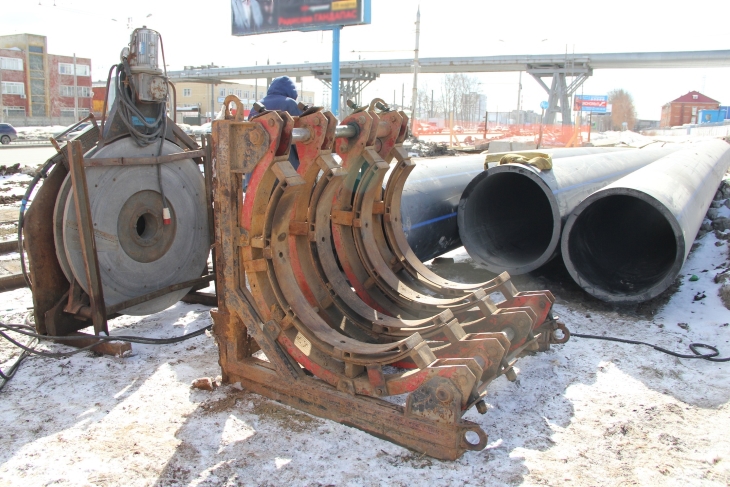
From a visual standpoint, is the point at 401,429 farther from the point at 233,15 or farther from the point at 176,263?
the point at 233,15

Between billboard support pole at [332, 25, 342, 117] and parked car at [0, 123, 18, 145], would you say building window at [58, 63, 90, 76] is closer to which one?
parked car at [0, 123, 18, 145]

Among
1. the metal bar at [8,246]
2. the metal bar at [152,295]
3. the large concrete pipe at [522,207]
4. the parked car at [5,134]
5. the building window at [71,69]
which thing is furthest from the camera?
the building window at [71,69]

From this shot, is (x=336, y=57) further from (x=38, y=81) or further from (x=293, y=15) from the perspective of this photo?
(x=38, y=81)

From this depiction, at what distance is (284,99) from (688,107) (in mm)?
77097

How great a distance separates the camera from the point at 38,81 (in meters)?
52.1

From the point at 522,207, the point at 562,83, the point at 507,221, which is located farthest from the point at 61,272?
the point at 562,83

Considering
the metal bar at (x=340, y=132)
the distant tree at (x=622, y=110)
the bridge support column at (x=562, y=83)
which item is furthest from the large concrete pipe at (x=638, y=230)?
the distant tree at (x=622, y=110)

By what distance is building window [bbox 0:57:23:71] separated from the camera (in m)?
49.5

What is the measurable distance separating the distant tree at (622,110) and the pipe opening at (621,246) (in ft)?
236

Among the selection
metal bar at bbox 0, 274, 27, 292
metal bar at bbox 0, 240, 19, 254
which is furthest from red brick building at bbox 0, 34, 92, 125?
metal bar at bbox 0, 274, 27, 292

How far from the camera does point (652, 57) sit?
28.0m

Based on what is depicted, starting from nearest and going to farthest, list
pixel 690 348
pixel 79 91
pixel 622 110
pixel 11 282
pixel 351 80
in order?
pixel 690 348 < pixel 11 282 < pixel 351 80 < pixel 79 91 < pixel 622 110

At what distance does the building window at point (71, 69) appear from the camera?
174ft

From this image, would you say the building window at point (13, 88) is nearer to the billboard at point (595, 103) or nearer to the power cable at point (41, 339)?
the billboard at point (595, 103)
